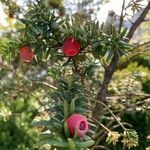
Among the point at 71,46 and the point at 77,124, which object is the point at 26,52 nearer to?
the point at 71,46

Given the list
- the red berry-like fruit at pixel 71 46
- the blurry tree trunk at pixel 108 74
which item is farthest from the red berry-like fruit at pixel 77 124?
the blurry tree trunk at pixel 108 74

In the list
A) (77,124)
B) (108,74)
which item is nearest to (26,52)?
(77,124)

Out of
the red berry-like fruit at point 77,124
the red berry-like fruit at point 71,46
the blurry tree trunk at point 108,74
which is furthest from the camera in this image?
the blurry tree trunk at point 108,74

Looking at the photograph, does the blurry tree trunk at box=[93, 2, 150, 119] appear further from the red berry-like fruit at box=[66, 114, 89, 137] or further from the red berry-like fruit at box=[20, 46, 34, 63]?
the red berry-like fruit at box=[66, 114, 89, 137]

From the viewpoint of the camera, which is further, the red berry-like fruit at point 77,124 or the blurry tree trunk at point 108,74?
the blurry tree trunk at point 108,74

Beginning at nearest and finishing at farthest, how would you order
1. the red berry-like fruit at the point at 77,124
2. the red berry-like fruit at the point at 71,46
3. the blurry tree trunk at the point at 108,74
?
the red berry-like fruit at the point at 77,124 → the red berry-like fruit at the point at 71,46 → the blurry tree trunk at the point at 108,74

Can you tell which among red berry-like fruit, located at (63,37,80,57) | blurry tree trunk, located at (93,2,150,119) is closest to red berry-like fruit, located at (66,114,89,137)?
red berry-like fruit, located at (63,37,80,57)

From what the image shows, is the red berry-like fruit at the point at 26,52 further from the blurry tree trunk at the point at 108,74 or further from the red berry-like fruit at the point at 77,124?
the blurry tree trunk at the point at 108,74
